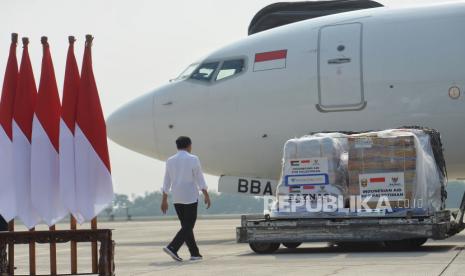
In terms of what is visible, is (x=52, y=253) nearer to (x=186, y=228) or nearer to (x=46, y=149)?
(x=46, y=149)

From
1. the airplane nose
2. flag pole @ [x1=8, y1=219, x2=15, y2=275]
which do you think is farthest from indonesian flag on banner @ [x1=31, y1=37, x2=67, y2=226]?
the airplane nose

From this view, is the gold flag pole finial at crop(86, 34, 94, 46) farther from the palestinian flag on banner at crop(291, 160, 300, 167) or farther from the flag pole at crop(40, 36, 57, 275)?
the palestinian flag on banner at crop(291, 160, 300, 167)

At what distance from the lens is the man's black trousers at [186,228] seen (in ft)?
40.8

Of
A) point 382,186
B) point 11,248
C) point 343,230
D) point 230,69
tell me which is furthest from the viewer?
point 230,69

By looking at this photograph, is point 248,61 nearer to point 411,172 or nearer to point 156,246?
point 156,246

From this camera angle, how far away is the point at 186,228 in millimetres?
12461

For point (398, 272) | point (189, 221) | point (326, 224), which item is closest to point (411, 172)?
point (326, 224)

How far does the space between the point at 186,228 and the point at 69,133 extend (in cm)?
365

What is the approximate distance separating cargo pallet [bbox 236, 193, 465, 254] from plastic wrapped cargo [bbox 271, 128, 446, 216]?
0.25 m

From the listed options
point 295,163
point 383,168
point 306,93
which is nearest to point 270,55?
point 306,93

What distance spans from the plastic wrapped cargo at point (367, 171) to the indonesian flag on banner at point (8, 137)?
5.04 metres

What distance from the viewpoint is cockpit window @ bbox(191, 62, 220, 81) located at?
58.7 feet

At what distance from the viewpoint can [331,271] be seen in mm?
9883

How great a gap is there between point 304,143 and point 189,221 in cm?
211
